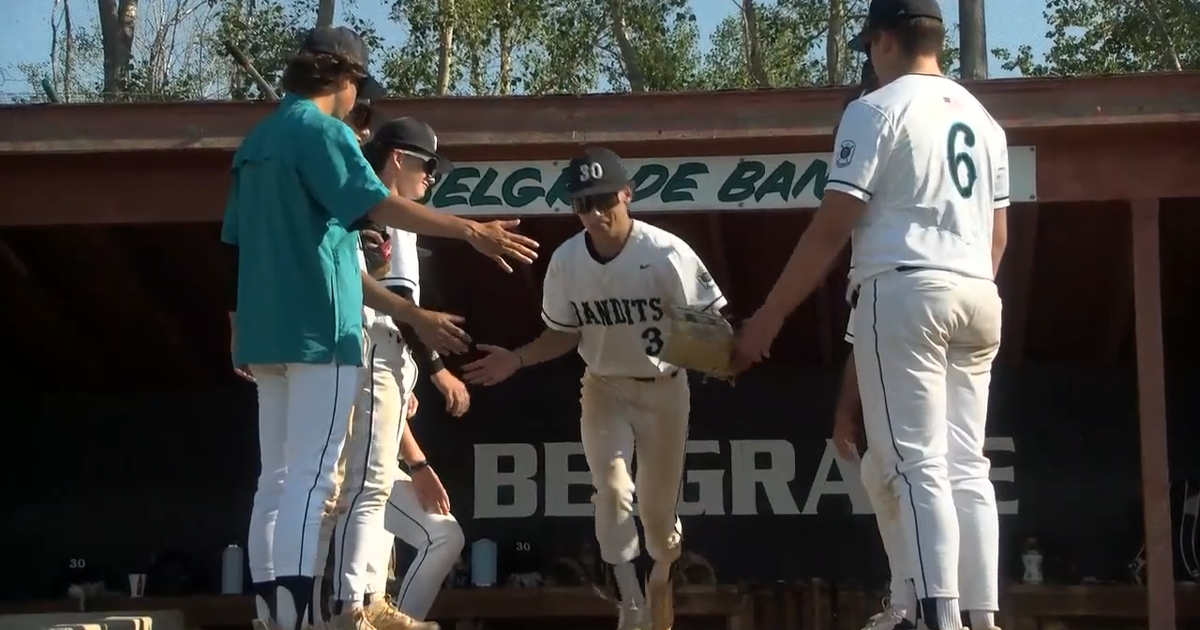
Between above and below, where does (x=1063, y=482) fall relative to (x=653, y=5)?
below

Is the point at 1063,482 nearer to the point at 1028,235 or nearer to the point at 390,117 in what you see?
the point at 1028,235

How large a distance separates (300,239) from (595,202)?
4.31ft

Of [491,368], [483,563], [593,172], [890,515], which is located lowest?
[483,563]

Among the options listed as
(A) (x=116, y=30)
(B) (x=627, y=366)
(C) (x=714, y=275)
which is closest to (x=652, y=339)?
(B) (x=627, y=366)

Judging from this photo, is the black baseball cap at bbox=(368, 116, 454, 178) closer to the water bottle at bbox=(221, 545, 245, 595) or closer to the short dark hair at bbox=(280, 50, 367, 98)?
the short dark hair at bbox=(280, 50, 367, 98)

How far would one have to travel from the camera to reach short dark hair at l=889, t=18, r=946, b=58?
3.31 m

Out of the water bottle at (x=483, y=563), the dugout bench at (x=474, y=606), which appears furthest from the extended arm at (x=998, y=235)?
the water bottle at (x=483, y=563)

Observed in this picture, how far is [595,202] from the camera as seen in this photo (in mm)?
4594

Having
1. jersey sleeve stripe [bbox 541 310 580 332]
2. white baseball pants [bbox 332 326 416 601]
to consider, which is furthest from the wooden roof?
white baseball pants [bbox 332 326 416 601]

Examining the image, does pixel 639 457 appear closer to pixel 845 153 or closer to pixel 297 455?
pixel 297 455

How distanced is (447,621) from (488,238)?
4.20 m

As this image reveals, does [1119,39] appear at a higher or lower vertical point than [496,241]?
higher

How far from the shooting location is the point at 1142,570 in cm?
745

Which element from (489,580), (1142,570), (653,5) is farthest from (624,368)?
(653,5)
